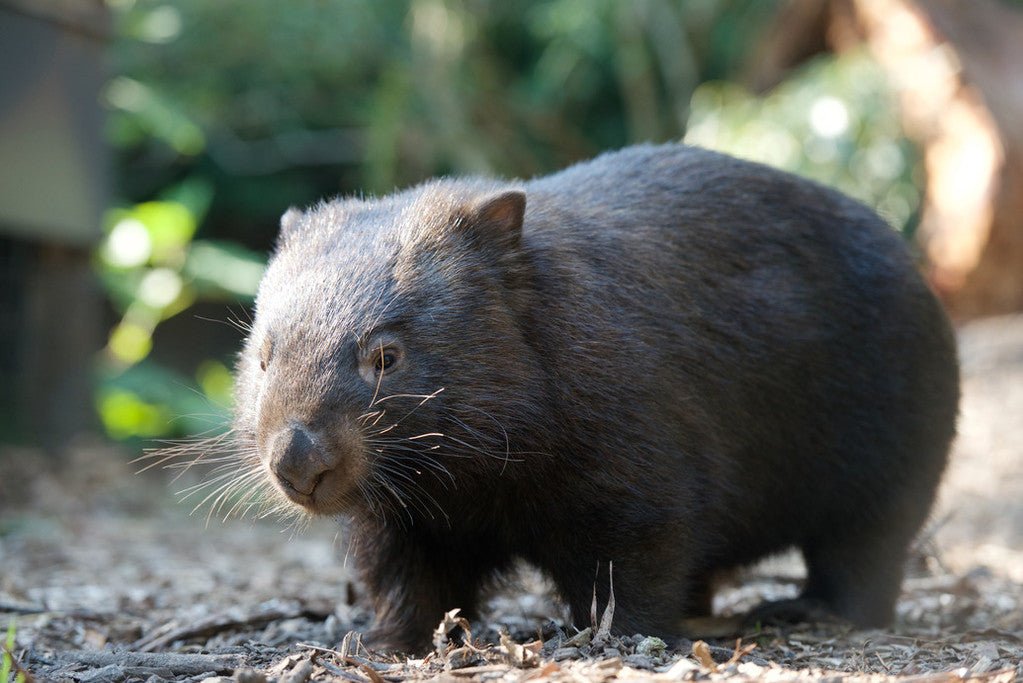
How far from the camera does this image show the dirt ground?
3666 mm

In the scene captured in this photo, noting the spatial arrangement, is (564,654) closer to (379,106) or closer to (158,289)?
(158,289)

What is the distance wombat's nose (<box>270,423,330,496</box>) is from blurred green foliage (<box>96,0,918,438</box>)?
8171 millimetres

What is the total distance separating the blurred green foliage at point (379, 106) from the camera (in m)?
11.9

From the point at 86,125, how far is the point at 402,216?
20.4 ft

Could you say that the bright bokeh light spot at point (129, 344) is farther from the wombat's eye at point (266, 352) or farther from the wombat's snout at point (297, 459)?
the wombat's snout at point (297, 459)

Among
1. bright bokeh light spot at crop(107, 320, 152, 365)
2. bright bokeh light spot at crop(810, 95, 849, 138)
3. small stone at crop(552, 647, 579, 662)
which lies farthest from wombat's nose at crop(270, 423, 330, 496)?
bright bokeh light spot at crop(107, 320, 152, 365)

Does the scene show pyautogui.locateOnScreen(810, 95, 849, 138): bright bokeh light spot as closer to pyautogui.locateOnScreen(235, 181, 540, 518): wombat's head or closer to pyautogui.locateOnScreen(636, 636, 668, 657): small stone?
pyautogui.locateOnScreen(235, 181, 540, 518): wombat's head

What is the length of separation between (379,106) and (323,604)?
33.9 ft

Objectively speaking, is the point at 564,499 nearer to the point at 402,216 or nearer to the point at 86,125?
the point at 402,216

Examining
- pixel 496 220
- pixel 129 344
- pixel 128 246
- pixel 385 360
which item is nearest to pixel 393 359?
pixel 385 360

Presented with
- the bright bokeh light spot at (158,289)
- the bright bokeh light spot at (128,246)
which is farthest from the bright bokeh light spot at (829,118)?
the bright bokeh light spot at (128,246)

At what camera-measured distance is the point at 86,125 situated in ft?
31.4

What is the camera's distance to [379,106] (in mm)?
14898

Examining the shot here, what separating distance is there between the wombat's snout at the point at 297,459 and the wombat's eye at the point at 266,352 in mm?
374
